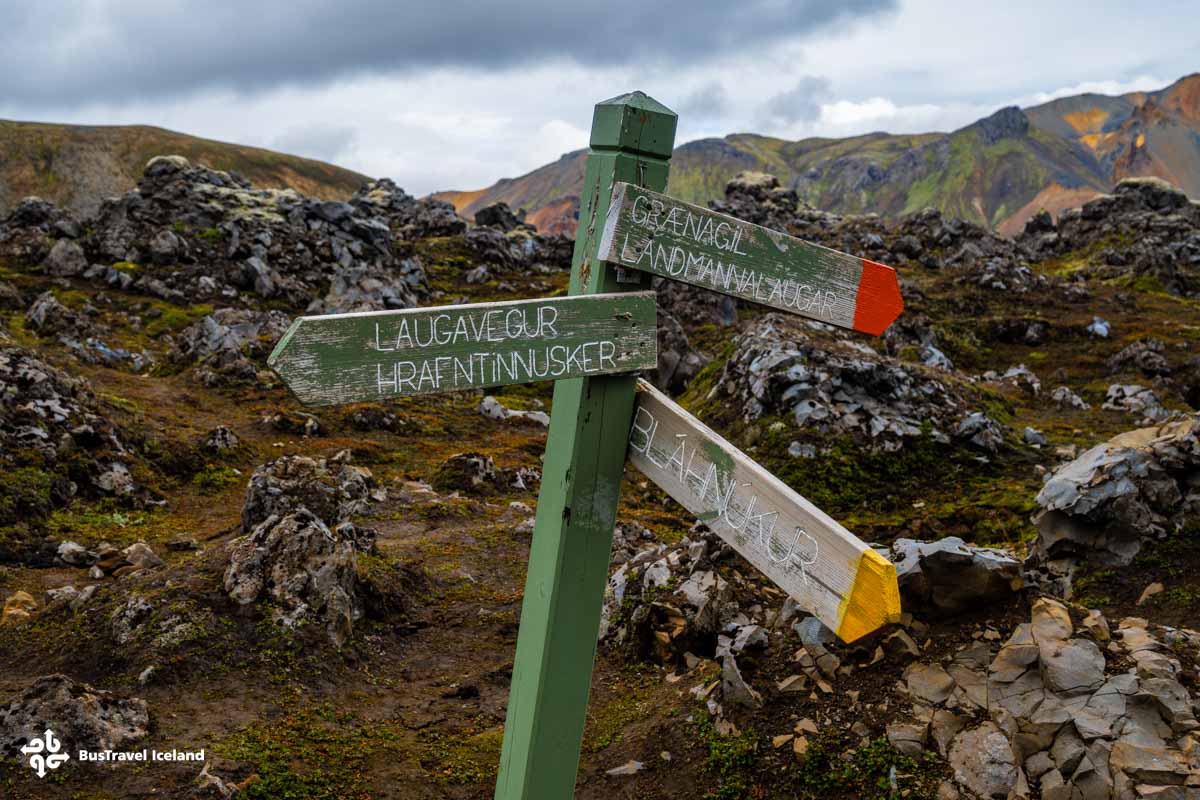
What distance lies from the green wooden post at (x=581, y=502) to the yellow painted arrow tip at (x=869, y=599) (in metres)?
1.01

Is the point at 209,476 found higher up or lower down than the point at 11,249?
lower down

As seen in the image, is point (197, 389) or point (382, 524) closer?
point (382, 524)

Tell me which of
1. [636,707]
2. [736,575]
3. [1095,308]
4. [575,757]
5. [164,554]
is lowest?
[164,554]

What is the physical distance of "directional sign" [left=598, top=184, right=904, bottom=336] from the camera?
3.19 meters

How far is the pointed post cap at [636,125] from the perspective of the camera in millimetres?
3211

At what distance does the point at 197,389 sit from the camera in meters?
21.0

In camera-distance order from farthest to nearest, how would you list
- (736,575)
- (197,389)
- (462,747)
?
(197,389), (736,575), (462,747)

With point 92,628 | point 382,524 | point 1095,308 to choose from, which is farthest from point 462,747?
point 1095,308

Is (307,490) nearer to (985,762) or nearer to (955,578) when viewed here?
(955,578)

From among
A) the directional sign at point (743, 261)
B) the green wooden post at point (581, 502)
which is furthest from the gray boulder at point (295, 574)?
the directional sign at point (743, 261)

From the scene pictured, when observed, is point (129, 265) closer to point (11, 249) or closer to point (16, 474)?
point (11, 249)

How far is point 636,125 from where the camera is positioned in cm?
322

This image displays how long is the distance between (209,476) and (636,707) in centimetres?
1064

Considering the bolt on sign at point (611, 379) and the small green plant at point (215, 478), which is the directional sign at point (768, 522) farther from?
the small green plant at point (215, 478)
